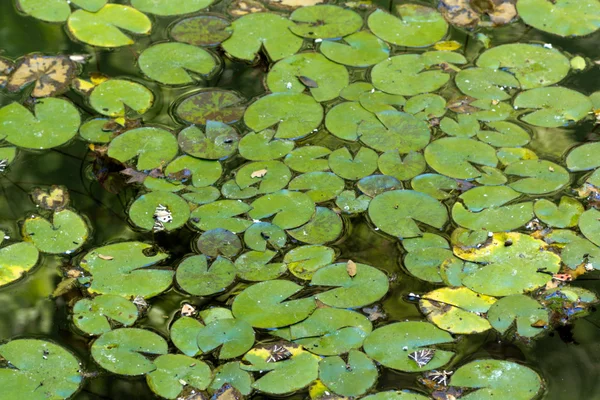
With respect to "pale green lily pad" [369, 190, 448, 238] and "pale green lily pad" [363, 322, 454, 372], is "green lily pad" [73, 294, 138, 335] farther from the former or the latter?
"pale green lily pad" [369, 190, 448, 238]

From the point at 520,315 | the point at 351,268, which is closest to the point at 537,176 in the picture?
the point at 520,315

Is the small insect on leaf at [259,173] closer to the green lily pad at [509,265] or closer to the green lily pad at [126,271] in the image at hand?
the green lily pad at [126,271]

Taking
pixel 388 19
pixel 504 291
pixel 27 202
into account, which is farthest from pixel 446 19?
pixel 27 202

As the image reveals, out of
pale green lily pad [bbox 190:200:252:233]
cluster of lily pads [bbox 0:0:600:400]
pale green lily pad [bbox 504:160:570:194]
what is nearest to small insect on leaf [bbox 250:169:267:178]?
cluster of lily pads [bbox 0:0:600:400]

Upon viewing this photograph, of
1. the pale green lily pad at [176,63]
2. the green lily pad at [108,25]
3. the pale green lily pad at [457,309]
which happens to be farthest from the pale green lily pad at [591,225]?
the green lily pad at [108,25]

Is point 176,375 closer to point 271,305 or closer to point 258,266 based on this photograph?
point 271,305

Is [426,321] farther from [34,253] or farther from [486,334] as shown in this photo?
[34,253]
